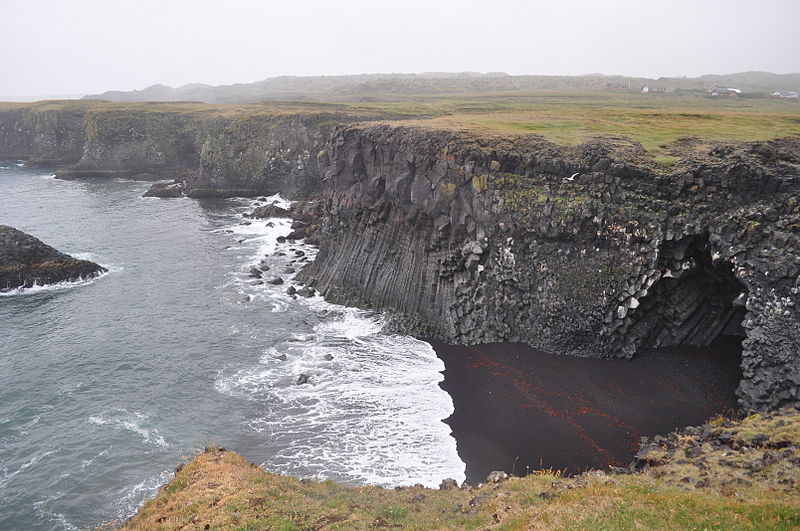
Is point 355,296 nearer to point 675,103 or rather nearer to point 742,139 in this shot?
point 742,139

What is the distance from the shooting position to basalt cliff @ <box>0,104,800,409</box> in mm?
30703

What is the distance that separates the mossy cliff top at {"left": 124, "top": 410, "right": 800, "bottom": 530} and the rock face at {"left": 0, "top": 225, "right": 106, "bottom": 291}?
41355mm

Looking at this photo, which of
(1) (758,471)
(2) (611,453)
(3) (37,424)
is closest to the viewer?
(1) (758,471)

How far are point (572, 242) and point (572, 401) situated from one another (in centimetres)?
1242

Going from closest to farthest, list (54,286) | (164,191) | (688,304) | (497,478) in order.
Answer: (497,478)
(688,304)
(54,286)
(164,191)

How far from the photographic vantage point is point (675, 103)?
322ft

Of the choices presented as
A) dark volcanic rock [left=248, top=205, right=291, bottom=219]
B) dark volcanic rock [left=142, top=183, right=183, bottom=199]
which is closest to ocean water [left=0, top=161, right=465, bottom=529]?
dark volcanic rock [left=248, top=205, right=291, bottom=219]

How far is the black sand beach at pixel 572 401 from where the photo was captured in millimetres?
27781

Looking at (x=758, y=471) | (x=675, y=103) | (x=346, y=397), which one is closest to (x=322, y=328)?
(x=346, y=397)

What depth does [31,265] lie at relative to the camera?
53.8 m

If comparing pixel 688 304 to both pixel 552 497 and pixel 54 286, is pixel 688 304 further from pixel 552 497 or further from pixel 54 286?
pixel 54 286

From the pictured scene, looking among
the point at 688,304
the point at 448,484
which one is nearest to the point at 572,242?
the point at 688,304

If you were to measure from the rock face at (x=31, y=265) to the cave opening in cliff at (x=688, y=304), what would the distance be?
5724 cm

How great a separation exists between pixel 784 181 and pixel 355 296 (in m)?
35.3
